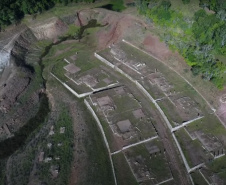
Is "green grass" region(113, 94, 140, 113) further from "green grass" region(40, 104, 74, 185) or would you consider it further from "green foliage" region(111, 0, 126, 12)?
"green foliage" region(111, 0, 126, 12)

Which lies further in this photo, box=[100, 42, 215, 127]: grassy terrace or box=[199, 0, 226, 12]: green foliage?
box=[199, 0, 226, 12]: green foliage

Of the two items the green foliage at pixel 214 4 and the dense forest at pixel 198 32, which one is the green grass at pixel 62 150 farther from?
the green foliage at pixel 214 4

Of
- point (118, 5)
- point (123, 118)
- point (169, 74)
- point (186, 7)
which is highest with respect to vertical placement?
point (186, 7)

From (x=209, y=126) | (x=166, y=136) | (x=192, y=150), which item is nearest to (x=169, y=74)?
(x=209, y=126)

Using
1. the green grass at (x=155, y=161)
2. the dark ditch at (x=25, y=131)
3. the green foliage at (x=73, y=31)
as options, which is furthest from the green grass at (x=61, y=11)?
the green grass at (x=155, y=161)

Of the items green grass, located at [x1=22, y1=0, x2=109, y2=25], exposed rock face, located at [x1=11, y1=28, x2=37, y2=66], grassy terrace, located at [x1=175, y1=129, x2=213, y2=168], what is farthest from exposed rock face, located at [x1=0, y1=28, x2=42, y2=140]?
grassy terrace, located at [x1=175, y1=129, x2=213, y2=168]

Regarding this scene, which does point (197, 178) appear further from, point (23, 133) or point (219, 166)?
point (23, 133)

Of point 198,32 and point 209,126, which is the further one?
point 198,32

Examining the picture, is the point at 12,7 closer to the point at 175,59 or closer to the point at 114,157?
the point at 175,59
